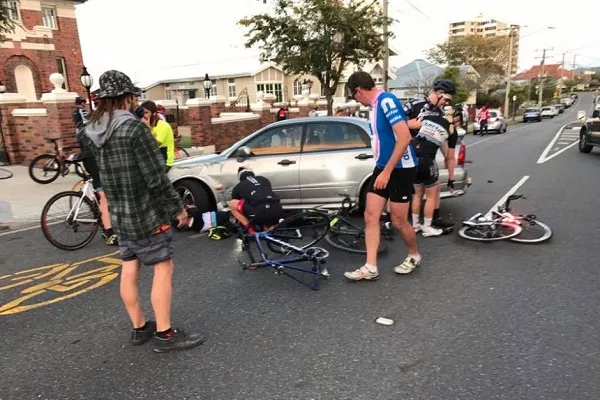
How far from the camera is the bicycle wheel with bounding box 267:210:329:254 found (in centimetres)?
449

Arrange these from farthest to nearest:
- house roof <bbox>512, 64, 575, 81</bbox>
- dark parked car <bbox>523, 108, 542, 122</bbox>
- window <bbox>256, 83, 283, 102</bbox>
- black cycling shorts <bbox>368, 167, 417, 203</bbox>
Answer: house roof <bbox>512, 64, 575, 81</bbox>, dark parked car <bbox>523, 108, 542, 122</bbox>, window <bbox>256, 83, 283, 102</bbox>, black cycling shorts <bbox>368, 167, 417, 203</bbox>

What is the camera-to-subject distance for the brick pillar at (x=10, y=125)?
12.4 meters

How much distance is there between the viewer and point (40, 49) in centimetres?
2466

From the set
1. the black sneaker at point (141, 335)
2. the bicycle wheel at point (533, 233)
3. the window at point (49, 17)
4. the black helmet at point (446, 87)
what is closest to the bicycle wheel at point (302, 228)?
the black sneaker at point (141, 335)

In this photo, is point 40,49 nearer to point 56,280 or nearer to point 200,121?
point 200,121

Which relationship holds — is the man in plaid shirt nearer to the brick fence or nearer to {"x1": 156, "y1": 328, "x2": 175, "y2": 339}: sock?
{"x1": 156, "y1": 328, "x2": 175, "y2": 339}: sock

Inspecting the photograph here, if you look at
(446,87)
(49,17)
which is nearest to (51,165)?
Result: (446,87)

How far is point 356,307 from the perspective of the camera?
3676 millimetres

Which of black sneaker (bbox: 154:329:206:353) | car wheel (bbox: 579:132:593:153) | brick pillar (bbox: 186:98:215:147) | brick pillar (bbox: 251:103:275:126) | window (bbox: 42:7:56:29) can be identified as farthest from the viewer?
window (bbox: 42:7:56:29)

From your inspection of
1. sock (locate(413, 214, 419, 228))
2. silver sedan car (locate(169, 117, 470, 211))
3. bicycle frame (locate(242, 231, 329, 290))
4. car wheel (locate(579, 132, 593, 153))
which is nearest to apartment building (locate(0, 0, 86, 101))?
silver sedan car (locate(169, 117, 470, 211))

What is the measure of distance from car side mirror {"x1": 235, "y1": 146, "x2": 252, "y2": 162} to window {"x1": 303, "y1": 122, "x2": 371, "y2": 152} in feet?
2.60

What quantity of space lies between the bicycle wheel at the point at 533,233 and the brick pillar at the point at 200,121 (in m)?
11.8

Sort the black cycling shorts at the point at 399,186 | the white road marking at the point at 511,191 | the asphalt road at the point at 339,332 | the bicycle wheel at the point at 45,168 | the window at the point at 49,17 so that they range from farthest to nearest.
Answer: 1. the window at the point at 49,17
2. the bicycle wheel at the point at 45,168
3. the white road marking at the point at 511,191
4. the black cycling shorts at the point at 399,186
5. the asphalt road at the point at 339,332

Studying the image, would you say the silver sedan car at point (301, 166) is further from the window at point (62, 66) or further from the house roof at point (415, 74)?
the house roof at point (415, 74)
